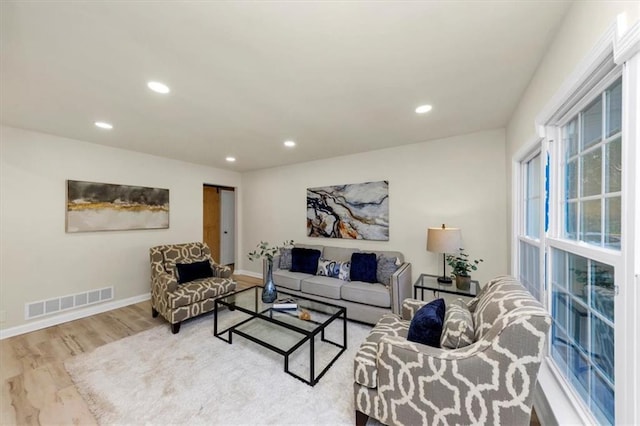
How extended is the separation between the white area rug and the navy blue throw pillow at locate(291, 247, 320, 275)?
1390 millimetres

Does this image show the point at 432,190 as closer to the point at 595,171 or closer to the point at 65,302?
the point at 595,171

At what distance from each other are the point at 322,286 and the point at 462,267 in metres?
1.74

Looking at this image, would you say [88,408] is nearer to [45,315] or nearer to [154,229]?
[45,315]

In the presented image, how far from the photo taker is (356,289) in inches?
119

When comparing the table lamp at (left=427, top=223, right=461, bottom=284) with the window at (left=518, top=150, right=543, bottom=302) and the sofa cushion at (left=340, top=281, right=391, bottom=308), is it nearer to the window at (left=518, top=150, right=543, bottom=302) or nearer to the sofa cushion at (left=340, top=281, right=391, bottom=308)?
the window at (left=518, top=150, right=543, bottom=302)

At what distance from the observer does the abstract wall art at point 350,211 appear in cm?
369

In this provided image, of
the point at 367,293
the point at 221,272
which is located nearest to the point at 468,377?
the point at 367,293

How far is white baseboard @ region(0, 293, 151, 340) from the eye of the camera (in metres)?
2.75

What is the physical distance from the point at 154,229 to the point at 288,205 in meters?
2.30

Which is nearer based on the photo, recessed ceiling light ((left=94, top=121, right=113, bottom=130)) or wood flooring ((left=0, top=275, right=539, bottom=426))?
wood flooring ((left=0, top=275, right=539, bottom=426))

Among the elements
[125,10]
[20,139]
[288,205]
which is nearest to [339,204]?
[288,205]

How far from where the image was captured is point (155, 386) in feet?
6.26

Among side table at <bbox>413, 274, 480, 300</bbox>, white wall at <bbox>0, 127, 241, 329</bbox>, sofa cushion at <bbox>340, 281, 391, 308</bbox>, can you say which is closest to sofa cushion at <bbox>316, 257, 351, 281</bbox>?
sofa cushion at <bbox>340, 281, 391, 308</bbox>

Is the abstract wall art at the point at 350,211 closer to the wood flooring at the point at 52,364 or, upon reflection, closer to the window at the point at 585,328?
the window at the point at 585,328
